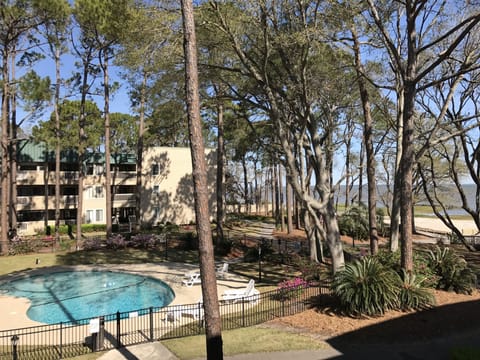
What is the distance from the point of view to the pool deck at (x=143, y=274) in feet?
44.9

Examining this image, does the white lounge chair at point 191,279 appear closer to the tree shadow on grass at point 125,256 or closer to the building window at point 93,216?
the tree shadow on grass at point 125,256

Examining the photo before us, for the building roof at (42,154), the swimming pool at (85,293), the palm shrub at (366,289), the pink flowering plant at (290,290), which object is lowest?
the swimming pool at (85,293)

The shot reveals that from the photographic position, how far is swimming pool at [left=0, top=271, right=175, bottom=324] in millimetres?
15453

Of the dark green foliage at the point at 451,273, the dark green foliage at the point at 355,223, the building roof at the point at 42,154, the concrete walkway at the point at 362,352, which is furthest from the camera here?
the building roof at the point at 42,154

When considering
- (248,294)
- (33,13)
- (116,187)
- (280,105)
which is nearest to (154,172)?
(116,187)

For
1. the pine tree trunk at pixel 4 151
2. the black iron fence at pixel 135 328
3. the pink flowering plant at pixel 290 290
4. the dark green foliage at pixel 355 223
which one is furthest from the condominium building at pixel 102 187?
the pink flowering plant at pixel 290 290

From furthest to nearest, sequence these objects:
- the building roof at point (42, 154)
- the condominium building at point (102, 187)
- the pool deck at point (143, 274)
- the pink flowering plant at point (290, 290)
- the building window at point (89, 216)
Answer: the building window at point (89, 216)
the condominium building at point (102, 187)
the building roof at point (42, 154)
the pool deck at point (143, 274)
the pink flowering plant at point (290, 290)

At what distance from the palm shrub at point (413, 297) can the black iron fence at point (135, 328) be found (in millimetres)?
2680

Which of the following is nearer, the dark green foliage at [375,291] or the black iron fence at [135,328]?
the black iron fence at [135,328]

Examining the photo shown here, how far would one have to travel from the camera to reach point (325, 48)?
1534 cm

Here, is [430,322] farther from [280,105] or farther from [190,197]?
[190,197]

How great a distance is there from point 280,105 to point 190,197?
27.6 metres

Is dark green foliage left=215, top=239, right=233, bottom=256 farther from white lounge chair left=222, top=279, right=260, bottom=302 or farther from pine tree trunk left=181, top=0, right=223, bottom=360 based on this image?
pine tree trunk left=181, top=0, right=223, bottom=360

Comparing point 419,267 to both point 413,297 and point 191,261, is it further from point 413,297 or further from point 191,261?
point 191,261
